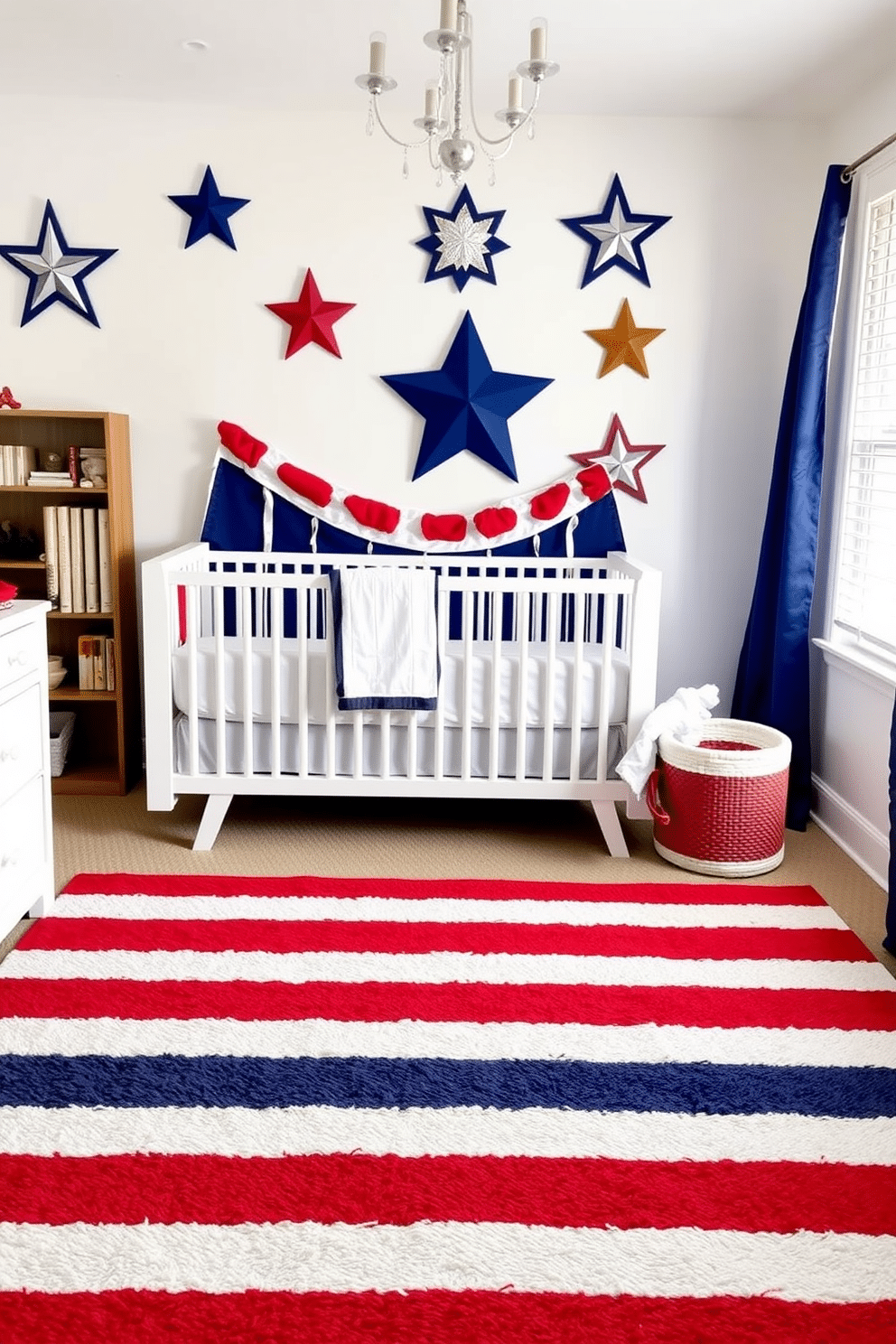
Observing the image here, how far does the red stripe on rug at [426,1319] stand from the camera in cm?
130

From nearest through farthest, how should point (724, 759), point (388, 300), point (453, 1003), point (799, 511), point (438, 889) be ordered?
point (453, 1003)
point (438, 889)
point (724, 759)
point (799, 511)
point (388, 300)

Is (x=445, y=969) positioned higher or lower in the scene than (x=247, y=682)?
lower

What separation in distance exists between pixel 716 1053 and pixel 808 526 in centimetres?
175

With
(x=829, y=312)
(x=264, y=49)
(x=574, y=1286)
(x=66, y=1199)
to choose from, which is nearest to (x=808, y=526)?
(x=829, y=312)

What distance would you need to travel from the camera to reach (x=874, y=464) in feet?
10.1

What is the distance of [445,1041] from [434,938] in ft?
1.35

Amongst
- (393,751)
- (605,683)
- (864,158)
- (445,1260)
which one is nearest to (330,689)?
(393,751)

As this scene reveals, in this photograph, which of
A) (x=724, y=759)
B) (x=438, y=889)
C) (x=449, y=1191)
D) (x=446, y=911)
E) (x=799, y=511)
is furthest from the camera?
(x=799, y=511)

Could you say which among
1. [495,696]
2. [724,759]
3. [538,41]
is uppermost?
[538,41]

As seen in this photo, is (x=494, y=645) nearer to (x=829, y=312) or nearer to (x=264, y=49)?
(x=829, y=312)

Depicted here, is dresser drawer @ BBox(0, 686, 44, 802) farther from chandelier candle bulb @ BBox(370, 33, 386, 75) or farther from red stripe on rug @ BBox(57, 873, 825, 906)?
chandelier candle bulb @ BBox(370, 33, 386, 75)

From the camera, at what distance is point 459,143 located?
2.06 meters

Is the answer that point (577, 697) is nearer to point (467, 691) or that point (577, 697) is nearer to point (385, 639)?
point (467, 691)

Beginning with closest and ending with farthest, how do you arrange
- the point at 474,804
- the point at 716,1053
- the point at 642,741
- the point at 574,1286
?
1. the point at 574,1286
2. the point at 716,1053
3. the point at 642,741
4. the point at 474,804
